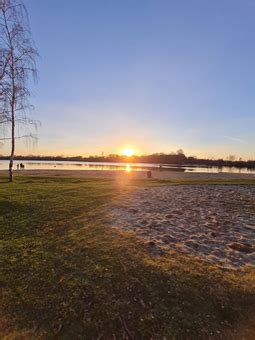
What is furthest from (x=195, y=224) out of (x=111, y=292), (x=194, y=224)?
(x=111, y=292)

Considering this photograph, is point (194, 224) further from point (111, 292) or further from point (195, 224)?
point (111, 292)

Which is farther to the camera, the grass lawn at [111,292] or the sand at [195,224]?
the sand at [195,224]

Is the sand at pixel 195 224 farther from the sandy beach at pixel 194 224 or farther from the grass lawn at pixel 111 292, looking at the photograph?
the grass lawn at pixel 111 292

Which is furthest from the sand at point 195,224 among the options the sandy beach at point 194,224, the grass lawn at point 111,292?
the grass lawn at point 111,292

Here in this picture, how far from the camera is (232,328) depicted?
3.21 meters

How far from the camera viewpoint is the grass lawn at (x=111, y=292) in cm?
318

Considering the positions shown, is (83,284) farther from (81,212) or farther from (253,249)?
(81,212)

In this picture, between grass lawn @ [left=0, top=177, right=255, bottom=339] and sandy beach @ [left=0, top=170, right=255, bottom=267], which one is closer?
grass lawn @ [left=0, top=177, right=255, bottom=339]

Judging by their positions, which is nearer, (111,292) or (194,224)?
(111,292)

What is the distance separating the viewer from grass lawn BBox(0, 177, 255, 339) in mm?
3182

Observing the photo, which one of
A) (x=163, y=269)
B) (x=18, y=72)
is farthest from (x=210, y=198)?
(x=18, y=72)

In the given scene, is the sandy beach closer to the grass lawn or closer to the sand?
the sand

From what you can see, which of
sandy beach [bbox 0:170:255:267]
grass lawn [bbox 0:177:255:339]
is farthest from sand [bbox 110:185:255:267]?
grass lawn [bbox 0:177:255:339]

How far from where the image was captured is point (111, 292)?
3.88 m
